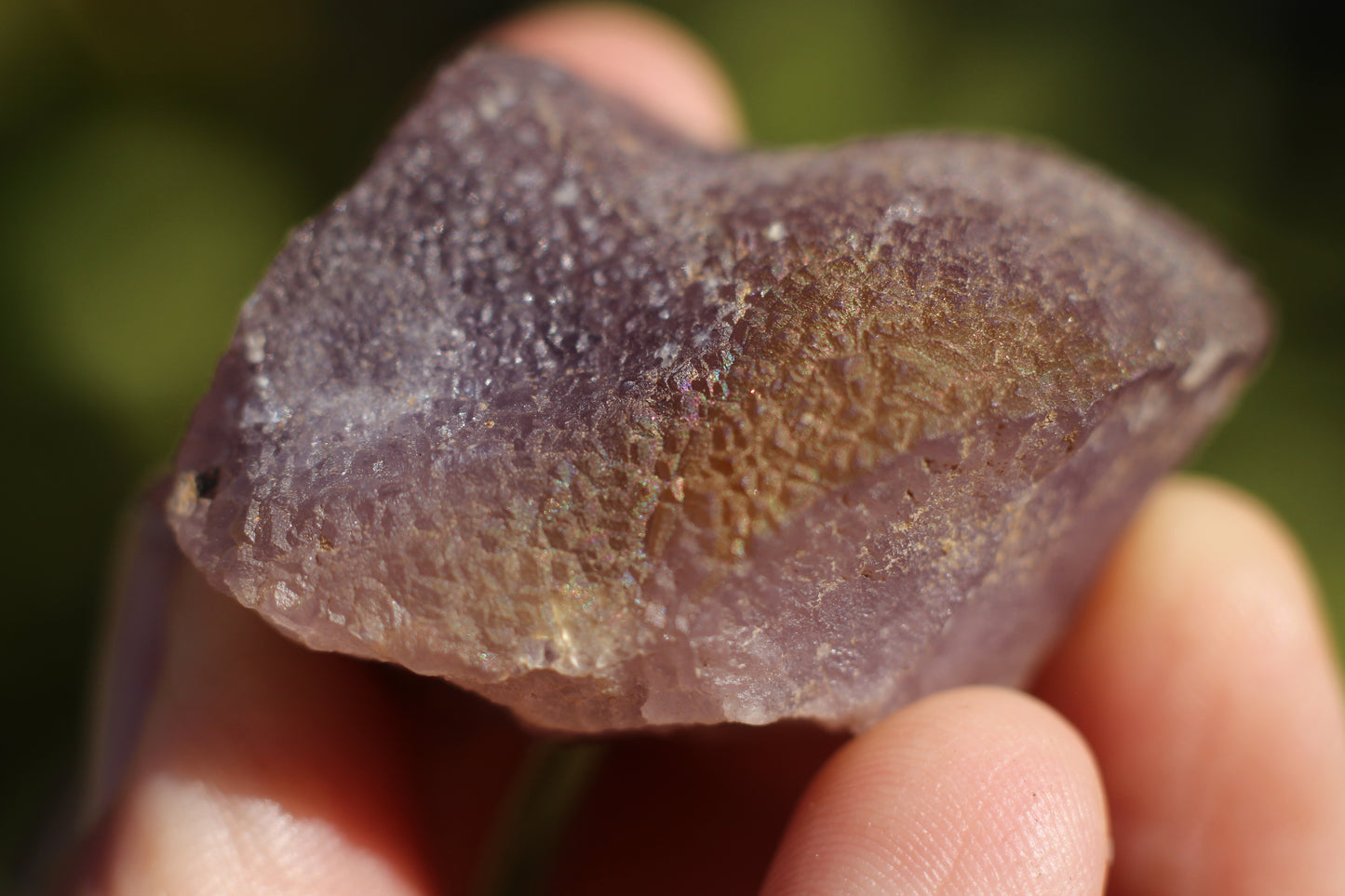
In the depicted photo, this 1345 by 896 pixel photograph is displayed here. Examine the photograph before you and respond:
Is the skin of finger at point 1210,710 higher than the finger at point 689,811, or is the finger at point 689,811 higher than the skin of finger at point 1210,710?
the skin of finger at point 1210,710

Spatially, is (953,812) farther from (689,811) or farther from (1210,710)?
(1210,710)

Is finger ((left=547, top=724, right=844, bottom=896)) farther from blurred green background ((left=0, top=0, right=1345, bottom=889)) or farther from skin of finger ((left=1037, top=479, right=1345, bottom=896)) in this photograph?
blurred green background ((left=0, top=0, right=1345, bottom=889))

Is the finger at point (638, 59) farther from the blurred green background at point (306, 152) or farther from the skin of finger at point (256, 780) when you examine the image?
the skin of finger at point (256, 780)

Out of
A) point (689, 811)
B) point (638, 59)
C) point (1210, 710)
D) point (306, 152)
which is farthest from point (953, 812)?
point (306, 152)

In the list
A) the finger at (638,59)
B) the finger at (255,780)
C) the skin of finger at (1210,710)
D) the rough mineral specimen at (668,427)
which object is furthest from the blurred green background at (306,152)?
the rough mineral specimen at (668,427)

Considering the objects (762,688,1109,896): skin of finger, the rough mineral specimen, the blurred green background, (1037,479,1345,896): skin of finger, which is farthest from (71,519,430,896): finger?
the blurred green background

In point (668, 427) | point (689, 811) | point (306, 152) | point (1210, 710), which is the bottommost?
point (306, 152)
